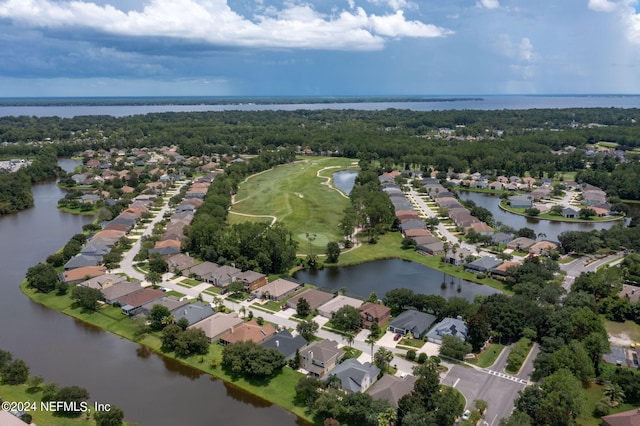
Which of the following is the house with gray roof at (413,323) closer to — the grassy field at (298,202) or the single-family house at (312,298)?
the single-family house at (312,298)

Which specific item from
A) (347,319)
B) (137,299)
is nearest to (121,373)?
(137,299)

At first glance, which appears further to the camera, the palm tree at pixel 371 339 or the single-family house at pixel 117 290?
the single-family house at pixel 117 290

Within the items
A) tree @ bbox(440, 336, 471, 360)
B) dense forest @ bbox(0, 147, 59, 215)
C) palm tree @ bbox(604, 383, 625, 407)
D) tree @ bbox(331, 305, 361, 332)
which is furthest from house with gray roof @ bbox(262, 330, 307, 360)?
dense forest @ bbox(0, 147, 59, 215)

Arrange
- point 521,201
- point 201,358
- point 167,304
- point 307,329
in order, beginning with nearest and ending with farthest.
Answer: point 201,358
point 307,329
point 167,304
point 521,201

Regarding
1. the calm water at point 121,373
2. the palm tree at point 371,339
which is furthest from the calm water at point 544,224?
the calm water at point 121,373

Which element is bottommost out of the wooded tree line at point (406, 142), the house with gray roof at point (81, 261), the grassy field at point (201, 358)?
the grassy field at point (201, 358)

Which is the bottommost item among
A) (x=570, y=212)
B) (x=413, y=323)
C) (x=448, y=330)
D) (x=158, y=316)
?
(x=158, y=316)

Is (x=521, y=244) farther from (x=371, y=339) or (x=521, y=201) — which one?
(x=371, y=339)
